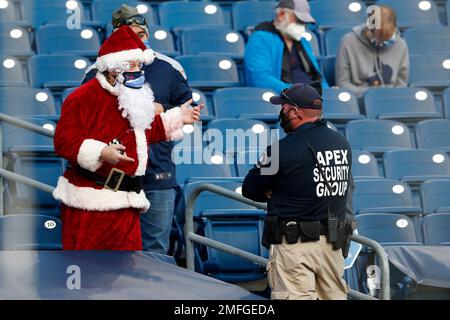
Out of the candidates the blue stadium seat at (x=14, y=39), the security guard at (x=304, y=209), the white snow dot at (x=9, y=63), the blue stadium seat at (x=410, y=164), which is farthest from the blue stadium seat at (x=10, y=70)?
the security guard at (x=304, y=209)

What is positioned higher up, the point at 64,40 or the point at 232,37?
the point at 232,37

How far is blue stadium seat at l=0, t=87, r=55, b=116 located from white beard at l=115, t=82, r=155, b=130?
1.98m

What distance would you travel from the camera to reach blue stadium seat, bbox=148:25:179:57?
892 centimetres

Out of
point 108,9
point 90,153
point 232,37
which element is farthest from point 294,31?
point 90,153

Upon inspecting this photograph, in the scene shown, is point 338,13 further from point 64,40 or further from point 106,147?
point 106,147

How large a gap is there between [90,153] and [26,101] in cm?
236

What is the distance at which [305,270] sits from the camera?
18.8 feet

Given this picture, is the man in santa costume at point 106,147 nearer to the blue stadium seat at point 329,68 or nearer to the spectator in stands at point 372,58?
the spectator in stands at point 372,58

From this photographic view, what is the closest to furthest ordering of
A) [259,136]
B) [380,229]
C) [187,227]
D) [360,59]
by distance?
[187,227], [380,229], [259,136], [360,59]

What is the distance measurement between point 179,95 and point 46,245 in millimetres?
1079

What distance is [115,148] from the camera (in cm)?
544

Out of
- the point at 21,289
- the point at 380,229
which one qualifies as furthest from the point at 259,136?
the point at 21,289

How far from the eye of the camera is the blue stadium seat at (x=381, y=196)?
24.4 feet

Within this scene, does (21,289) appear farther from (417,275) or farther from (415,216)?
(415,216)
